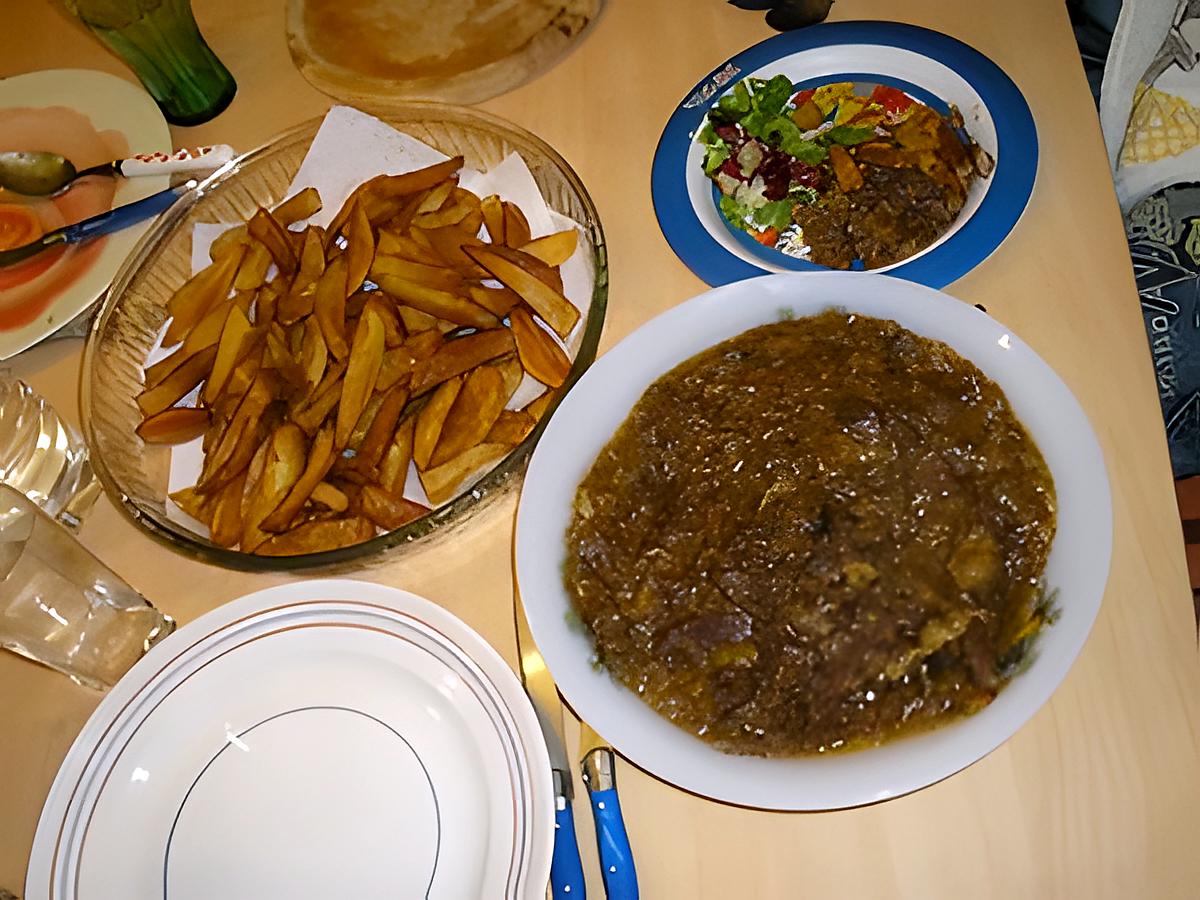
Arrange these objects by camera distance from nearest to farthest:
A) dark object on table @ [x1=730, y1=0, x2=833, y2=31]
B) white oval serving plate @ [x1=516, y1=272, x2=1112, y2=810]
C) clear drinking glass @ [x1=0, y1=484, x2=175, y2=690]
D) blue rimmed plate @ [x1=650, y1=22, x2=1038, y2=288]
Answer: white oval serving plate @ [x1=516, y1=272, x2=1112, y2=810]
clear drinking glass @ [x1=0, y1=484, x2=175, y2=690]
blue rimmed plate @ [x1=650, y1=22, x2=1038, y2=288]
dark object on table @ [x1=730, y1=0, x2=833, y2=31]

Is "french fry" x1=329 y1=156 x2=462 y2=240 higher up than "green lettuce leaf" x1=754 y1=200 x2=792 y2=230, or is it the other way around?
"french fry" x1=329 y1=156 x2=462 y2=240

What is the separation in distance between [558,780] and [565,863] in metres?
0.09

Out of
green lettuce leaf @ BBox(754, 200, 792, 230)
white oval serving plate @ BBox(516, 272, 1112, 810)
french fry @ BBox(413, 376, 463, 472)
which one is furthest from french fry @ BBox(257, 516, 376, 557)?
green lettuce leaf @ BBox(754, 200, 792, 230)

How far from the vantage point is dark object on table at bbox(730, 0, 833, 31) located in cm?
156

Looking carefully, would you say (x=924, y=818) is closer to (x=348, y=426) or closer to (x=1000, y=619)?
(x=1000, y=619)

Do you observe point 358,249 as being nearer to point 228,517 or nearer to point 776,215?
point 228,517

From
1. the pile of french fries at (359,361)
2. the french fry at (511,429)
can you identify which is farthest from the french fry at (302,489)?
the french fry at (511,429)

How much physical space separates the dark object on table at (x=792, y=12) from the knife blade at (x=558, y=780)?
1.13 m

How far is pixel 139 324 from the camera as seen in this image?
1513 mm

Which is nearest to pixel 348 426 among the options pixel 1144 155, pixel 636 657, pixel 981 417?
pixel 636 657

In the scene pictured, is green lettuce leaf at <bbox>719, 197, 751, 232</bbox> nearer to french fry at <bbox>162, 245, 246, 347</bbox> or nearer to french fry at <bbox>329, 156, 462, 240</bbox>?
french fry at <bbox>329, 156, 462, 240</bbox>

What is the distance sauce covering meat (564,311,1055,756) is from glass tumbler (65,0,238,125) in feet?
3.79

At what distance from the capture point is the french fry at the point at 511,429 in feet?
4.12

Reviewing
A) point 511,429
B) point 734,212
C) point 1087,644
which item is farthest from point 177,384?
point 1087,644
